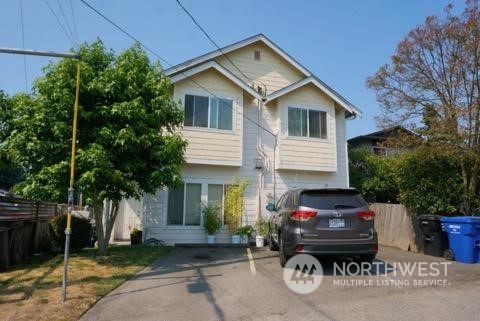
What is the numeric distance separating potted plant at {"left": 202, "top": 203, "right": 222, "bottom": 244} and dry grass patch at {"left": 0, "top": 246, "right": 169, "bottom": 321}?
3.17 meters

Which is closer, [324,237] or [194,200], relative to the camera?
[324,237]

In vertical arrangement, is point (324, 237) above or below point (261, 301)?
above

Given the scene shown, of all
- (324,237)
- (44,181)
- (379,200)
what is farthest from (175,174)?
(379,200)

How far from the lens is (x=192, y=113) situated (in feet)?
53.9

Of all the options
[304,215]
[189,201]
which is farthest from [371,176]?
[304,215]

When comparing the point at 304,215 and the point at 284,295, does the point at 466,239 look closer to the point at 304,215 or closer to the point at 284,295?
the point at 304,215

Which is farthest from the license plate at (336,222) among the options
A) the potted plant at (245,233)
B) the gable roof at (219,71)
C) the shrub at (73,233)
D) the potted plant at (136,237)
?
the gable roof at (219,71)

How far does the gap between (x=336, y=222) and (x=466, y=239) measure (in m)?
4.66

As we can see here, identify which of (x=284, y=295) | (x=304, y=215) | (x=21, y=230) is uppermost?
(x=304, y=215)

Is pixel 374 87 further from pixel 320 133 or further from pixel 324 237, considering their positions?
pixel 324 237

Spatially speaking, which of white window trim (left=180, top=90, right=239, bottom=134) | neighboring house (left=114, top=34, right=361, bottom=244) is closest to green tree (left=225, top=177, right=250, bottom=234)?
neighboring house (left=114, top=34, right=361, bottom=244)

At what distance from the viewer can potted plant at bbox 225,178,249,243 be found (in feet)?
52.8

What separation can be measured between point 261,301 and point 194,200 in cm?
956

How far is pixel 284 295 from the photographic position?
730 centimetres
